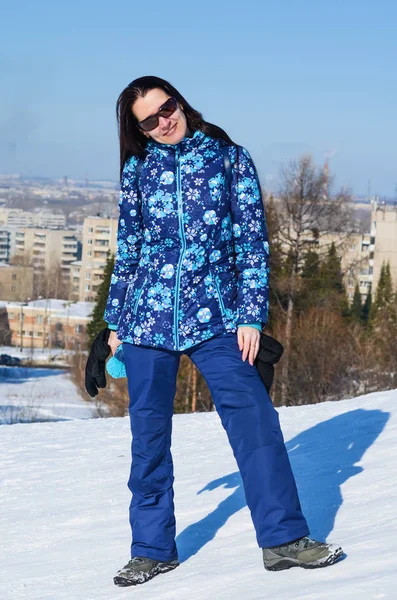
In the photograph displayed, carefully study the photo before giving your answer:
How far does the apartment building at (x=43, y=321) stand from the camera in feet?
259

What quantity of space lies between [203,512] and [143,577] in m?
1.09

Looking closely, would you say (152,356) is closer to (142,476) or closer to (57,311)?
(142,476)

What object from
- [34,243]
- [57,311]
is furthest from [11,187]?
[57,311]

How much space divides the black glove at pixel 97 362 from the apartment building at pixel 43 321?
74.2 meters

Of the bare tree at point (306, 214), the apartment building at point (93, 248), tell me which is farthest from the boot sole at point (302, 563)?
the apartment building at point (93, 248)

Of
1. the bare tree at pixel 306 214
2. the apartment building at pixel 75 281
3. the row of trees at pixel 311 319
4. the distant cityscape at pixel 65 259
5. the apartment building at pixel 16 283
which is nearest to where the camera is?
the row of trees at pixel 311 319

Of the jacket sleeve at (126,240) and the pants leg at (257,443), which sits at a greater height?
the jacket sleeve at (126,240)

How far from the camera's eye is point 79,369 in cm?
4044

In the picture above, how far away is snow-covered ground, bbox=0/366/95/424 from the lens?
43.0 metres

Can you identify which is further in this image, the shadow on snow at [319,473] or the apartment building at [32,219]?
the apartment building at [32,219]

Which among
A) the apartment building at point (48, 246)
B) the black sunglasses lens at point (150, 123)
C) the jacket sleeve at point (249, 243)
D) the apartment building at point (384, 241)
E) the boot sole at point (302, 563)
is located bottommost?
the apartment building at point (48, 246)

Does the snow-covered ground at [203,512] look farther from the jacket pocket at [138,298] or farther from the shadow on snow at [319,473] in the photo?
the jacket pocket at [138,298]

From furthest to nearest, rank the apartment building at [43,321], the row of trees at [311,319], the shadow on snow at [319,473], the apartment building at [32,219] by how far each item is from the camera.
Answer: the apartment building at [32,219], the apartment building at [43,321], the row of trees at [311,319], the shadow on snow at [319,473]

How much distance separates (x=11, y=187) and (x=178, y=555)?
170954 mm
